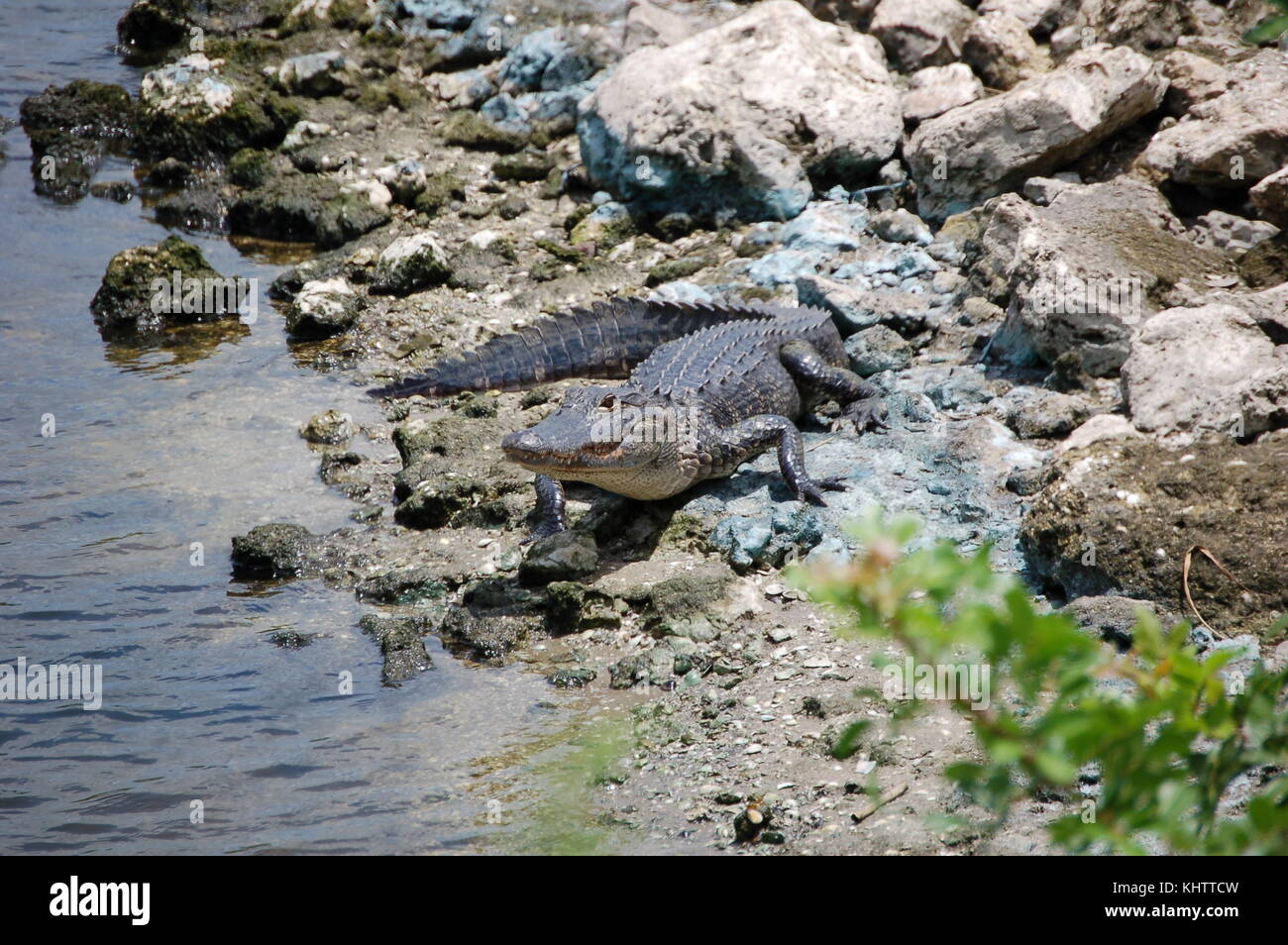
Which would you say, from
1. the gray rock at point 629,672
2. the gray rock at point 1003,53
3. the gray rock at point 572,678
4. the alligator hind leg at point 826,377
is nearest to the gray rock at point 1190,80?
the gray rock at point 1003,53

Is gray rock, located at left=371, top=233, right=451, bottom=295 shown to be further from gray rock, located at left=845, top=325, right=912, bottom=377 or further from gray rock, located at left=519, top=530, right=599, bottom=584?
gray rock, located at left=519, top=530, right=599, bottom=584

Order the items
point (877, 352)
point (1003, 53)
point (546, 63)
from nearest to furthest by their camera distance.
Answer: point (877, 352)
point (1003, 53)
point (546, 63)

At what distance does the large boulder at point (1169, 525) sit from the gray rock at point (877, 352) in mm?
2139

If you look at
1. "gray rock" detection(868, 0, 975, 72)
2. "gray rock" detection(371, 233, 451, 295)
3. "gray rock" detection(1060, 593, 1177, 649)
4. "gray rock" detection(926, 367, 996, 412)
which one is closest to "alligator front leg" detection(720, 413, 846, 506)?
"gray rock" detection(926, 367, 996, 412)

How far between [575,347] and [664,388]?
162cm

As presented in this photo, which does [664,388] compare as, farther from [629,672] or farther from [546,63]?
[546,63]

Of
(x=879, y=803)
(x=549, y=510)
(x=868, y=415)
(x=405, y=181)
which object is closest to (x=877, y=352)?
(x=868, y=415)

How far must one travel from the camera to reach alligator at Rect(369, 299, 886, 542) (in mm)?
5500

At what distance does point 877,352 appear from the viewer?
23.2ft

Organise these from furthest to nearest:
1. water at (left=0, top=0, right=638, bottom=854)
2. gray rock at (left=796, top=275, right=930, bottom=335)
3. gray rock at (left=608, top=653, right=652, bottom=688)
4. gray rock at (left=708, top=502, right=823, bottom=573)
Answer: gray rock at (left=796, top=275, right=930, bottom=335) < gray rock at (left=708, top=502, right=823, bottom=573) < gray rock at (left=608, top=653, right=652, bottom=688) < water at (left=0, top=0, right=638, bottom=854)

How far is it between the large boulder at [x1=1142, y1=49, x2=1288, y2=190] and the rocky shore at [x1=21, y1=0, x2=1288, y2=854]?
0.03 meters

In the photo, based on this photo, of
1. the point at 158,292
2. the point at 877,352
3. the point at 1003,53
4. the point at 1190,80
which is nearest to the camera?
the point at 877,352

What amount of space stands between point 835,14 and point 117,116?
310 inches

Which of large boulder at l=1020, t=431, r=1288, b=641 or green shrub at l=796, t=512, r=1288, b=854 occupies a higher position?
green shrub at l=796, t=512, r=1288, b=854
